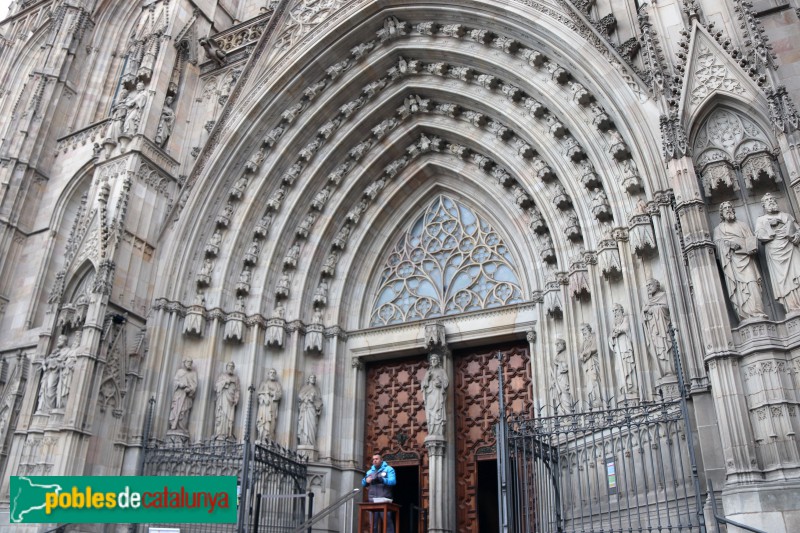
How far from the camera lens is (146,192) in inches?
503

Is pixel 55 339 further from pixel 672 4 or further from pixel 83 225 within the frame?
pixel 672 4

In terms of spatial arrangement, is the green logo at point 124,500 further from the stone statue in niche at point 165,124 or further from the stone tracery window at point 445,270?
the stone statue in niche at point 165,124

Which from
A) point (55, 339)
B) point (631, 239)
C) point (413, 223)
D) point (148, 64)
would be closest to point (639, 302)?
point (631, 239)

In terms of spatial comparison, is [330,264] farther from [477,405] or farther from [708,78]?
[708,78]

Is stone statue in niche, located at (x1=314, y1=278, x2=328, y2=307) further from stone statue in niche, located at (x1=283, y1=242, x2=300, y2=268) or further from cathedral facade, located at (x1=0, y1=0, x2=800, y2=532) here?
stone statue in niche, located at (x1=283, y1=242, x2=300, y2=268)

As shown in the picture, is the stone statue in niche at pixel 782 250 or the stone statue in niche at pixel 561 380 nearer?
the stone statue in niche at pixel 782 250

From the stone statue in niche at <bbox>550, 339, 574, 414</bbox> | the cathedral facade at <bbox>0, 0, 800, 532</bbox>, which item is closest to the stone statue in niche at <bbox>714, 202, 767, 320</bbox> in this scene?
the cathedral facade at <bbox>0, 0, 800, 532</bbox>

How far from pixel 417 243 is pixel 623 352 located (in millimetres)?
5603

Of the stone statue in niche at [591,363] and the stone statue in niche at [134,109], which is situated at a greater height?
the stone statue in niche at [134,109]

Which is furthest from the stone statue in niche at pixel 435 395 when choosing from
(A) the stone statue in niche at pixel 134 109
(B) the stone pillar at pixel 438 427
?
(A) the stone statue in niche at pixel 134 109

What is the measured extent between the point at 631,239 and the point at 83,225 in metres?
9.58

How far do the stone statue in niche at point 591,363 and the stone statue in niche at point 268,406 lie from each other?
5.40 m

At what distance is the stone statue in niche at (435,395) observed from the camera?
11.4 meters

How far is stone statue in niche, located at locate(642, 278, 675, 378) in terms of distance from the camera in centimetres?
822
